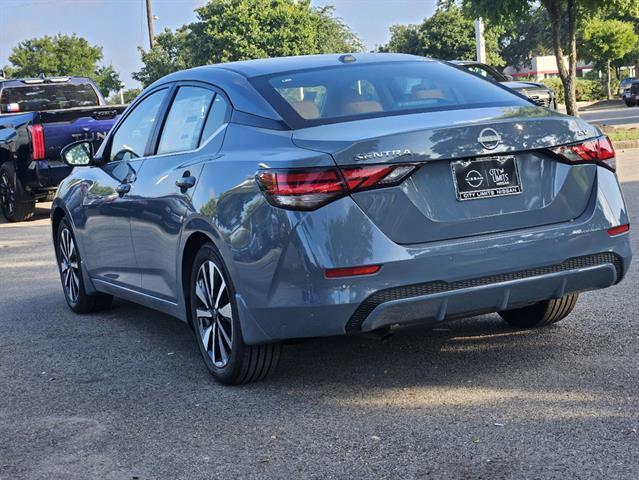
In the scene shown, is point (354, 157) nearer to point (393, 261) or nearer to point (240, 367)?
point (393, 261)

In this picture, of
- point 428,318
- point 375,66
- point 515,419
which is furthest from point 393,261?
point 375,66

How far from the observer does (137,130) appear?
6.64m

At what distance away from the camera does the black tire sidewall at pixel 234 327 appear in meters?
5.07

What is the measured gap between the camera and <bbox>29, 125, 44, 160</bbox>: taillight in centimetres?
1430

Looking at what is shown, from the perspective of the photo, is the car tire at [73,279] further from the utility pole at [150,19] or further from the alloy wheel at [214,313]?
the utility pole at [150,19]

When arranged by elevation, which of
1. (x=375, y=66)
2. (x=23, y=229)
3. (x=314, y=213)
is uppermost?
(x=375, y=66)

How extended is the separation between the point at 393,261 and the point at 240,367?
→ 1.10 meters

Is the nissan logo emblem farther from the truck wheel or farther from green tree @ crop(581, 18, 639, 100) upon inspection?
green tree @ crop(581, 18, 639, 100)

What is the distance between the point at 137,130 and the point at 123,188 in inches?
17.7

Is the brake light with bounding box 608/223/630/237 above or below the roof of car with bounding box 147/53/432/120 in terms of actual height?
below

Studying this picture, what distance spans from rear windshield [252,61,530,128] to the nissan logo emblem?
500 mm

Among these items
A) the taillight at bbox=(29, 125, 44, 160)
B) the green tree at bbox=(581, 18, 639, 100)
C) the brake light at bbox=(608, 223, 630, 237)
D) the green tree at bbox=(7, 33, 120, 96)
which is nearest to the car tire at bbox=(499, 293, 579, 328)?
the brake light at bbox=(608, 223, 630, 237)

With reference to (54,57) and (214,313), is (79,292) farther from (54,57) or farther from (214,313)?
(54,57)

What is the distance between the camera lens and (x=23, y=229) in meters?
14.5
